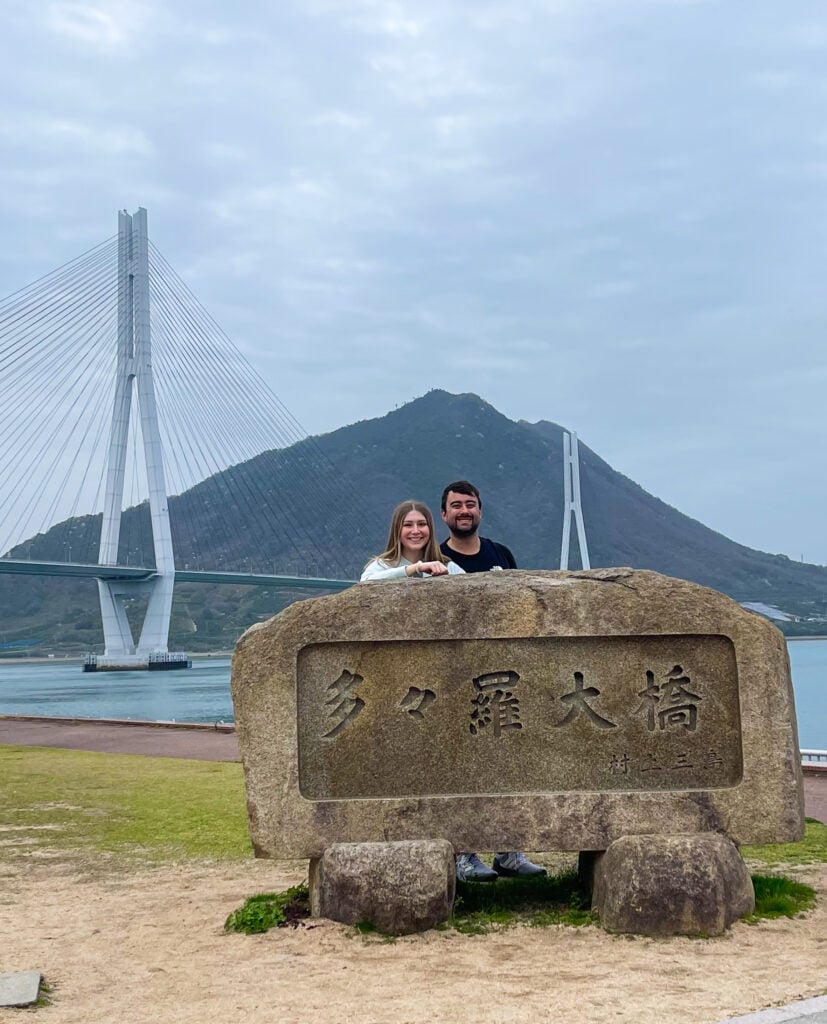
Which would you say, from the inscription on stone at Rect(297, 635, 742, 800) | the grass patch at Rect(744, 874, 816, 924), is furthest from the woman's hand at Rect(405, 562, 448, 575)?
the grass patch at Rect(744, 874, 816, 924)

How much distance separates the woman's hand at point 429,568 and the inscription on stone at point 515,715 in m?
0.22

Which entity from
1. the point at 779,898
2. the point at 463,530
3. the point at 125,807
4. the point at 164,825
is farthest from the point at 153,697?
the point at 779,898

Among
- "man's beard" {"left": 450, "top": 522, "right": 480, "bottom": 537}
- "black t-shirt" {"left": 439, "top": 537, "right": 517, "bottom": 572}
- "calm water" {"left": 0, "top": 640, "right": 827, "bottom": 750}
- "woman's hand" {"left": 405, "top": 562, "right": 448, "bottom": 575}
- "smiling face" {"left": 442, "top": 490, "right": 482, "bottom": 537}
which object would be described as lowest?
"calm water" {"left": 0, "top": 640, "right": 827, "bottom": 750}

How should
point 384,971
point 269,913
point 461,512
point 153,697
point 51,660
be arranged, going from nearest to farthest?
1. point 384,971
2. point 269,913
3. point 461,512
4. point 153,697
5. point 51,660

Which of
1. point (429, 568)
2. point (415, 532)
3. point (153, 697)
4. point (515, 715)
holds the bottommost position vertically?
point (153, 697)

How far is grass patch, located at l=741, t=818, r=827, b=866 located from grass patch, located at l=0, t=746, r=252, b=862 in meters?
2.00

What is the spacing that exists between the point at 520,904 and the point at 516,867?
1.24 ft

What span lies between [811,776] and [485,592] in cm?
386

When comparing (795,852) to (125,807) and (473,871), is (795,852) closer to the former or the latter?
(473,871)

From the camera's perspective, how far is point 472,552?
3.45 meters

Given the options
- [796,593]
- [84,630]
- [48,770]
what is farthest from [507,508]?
[48,770]

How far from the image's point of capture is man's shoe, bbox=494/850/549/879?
3.52m

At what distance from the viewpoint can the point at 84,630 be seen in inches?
1860

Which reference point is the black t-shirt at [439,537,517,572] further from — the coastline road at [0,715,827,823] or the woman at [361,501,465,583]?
the coastline road at [0,715,827,823]
